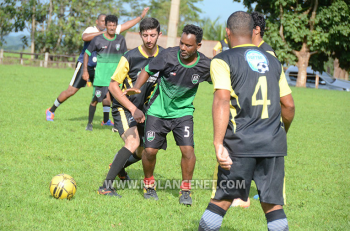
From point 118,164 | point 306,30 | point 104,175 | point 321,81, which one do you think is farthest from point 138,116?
point 321,81

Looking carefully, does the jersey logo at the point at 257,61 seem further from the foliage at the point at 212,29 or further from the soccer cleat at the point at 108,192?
the foliage at the point at 212,29

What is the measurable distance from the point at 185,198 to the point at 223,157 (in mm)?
2036

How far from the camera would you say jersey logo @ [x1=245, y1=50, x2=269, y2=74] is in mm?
3244

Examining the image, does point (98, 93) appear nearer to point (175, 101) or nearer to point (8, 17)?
point (175, 101)

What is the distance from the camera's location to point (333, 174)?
6895 millimetres

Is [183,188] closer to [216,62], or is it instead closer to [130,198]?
[130,198]

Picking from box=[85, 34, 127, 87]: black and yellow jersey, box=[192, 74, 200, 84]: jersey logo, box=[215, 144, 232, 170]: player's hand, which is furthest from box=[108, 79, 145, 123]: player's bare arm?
box=[85, 34, 127, 87]: black and yellow jersey

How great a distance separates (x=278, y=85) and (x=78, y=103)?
11540 millimetres

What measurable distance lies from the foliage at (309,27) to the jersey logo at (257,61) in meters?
27.2

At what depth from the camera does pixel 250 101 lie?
3.23 m

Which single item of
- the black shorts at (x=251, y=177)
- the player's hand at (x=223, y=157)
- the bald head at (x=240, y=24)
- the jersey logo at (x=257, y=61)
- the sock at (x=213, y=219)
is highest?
the bald head at (x=240, y=24)

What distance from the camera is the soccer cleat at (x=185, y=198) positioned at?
5.02 meters

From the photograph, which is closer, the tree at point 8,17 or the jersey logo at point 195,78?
the jersey logo at point 195,78

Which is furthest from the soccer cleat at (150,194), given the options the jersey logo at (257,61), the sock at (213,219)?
the jersey logo at (257,61)
